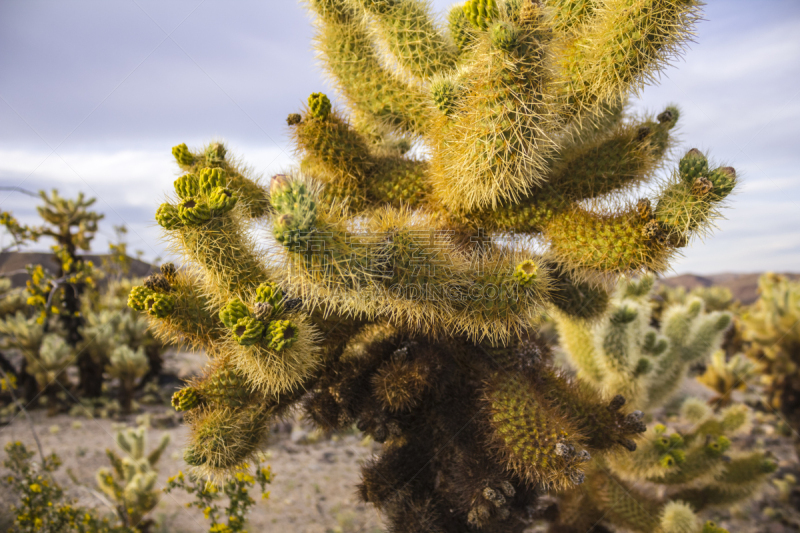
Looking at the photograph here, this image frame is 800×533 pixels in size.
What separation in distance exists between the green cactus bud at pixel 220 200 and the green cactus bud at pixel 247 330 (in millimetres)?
342

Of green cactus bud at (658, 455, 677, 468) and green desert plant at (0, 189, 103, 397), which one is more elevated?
green desert plant at (0, 189, 103, 397)

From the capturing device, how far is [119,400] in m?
6.05

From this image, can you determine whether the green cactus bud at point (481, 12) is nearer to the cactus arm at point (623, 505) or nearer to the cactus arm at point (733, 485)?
the cactus arm at point (623, 505)

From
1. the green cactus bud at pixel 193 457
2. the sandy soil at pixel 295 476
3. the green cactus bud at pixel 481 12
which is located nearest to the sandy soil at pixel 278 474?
the sandy soil at pixel 295 476

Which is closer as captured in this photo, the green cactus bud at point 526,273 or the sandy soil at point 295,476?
the green cactus bud at point 526,273

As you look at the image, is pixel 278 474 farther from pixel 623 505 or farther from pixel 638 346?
pixel 638 346

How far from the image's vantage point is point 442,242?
150 centimetres

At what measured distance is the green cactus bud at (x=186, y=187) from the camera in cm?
132

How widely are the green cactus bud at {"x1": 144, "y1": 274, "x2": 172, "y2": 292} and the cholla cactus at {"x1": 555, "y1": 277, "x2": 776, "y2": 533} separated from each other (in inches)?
82.4

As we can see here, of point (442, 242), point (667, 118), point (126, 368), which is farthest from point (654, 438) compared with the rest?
point (126, 368)

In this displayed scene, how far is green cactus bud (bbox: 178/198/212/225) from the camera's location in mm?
1264

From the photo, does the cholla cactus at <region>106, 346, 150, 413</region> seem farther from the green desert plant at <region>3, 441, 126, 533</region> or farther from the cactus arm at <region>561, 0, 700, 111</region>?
the cactus arm at <region>561, 0, 700, 111</region>

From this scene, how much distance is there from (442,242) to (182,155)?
1.19m

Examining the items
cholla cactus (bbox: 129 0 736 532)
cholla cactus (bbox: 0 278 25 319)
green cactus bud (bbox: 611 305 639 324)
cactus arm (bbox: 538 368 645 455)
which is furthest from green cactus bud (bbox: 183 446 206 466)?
cholla cactus (bbox: 0 278 25 319)
